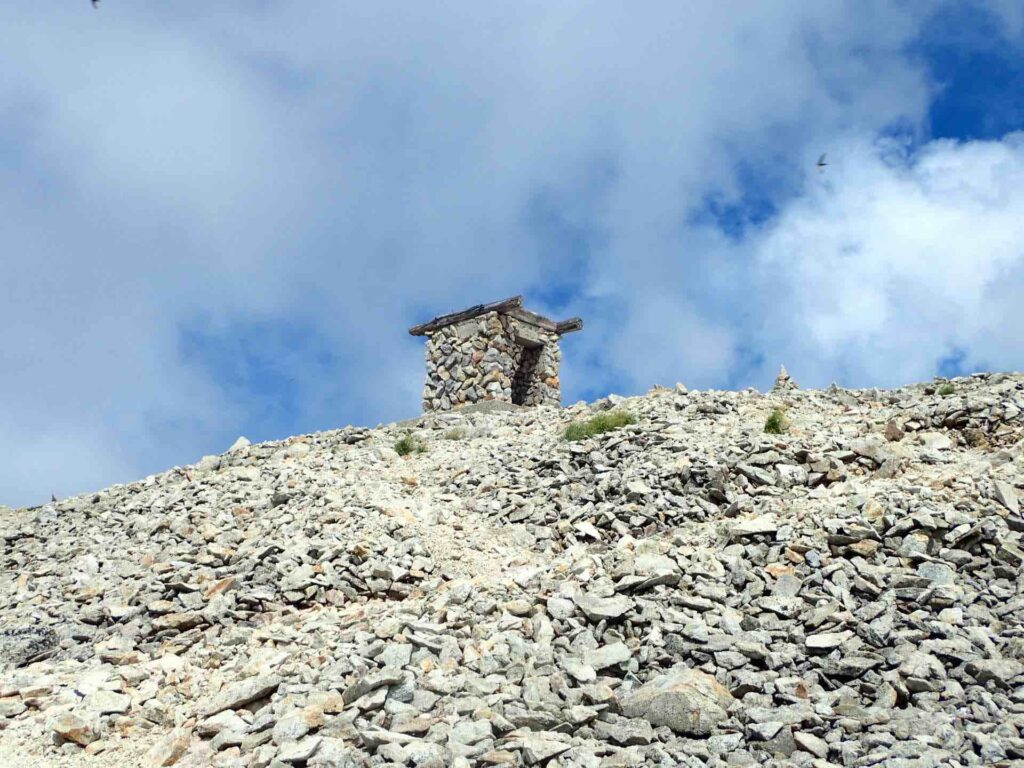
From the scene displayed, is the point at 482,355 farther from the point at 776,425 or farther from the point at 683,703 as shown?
the point at 683,703

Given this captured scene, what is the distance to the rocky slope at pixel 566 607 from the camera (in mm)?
7121

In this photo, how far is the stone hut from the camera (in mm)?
24859

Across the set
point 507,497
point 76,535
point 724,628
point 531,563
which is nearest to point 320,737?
point 724,628

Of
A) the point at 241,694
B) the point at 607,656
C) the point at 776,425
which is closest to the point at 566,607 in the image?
the point at 607,656

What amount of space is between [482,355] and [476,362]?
275 millimetres

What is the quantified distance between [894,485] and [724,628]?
402cm

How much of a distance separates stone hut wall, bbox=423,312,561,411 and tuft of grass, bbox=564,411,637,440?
848 centimetres

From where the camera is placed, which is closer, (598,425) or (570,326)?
(598,425)

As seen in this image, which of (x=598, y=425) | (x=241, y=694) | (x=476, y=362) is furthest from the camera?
(x=476, y=362)

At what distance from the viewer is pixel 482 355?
2505 cm

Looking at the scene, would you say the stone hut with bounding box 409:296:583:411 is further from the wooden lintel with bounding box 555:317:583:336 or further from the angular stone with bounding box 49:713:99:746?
the angular stone with bounding box 49:713:99:746

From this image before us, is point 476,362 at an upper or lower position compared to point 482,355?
lower

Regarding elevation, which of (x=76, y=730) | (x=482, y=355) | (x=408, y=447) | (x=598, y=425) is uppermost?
(x=482, y=355)

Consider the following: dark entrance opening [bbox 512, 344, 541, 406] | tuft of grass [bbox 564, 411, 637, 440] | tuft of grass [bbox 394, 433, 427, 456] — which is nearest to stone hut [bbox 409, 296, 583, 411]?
dark entrance opening [bbox 512, 344, 541, 406]
